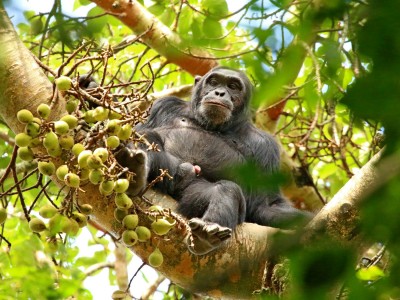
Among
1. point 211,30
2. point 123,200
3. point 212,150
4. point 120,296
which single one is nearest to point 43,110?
point 123,200

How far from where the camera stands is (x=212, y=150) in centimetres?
507

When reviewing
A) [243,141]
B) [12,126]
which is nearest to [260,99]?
[12,126]

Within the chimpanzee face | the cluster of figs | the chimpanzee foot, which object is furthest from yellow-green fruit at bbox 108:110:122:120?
the chimpanzee face

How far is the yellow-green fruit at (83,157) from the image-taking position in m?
2.55

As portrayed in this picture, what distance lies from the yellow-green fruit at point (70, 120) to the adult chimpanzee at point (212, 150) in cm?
125

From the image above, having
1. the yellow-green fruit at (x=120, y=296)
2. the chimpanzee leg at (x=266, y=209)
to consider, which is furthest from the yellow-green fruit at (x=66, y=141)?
the chimpanzee leg at (x=266, y=209)

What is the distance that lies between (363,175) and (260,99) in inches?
78.3

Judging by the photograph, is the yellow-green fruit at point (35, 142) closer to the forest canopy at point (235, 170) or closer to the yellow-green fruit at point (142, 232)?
the forest canopy at point (235, 170)

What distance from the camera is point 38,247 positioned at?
518 centimetres

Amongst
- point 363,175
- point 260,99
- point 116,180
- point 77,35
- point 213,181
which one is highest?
point 213,181

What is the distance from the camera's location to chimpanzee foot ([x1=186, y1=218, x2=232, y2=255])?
11.0 feet

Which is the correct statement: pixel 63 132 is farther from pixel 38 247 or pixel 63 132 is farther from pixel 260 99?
pixel 38 247

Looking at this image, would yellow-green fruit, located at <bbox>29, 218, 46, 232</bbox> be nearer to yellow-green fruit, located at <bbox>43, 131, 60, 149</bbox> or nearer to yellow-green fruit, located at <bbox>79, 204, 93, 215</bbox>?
yellow-green fruit, located at <bbox>79, 204, 93, 215</bbox>

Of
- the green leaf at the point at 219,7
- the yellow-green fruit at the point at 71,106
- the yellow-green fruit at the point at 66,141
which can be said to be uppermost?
the green leaf at the point at 219,7
